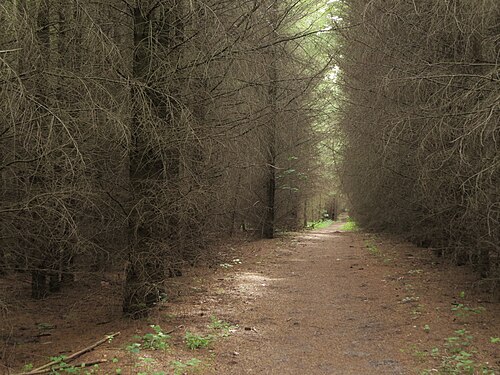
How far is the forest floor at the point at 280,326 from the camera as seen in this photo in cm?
554

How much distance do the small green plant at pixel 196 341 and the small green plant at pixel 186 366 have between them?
1.83 feet

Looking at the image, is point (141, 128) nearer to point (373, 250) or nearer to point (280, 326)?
point (280, 326)

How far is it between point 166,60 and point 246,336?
414 cm

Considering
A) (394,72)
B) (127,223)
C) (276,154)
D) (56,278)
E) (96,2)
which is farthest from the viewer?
(276,154)

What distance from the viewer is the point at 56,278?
32.3 ft

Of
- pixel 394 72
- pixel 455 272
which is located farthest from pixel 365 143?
pixel 394 72

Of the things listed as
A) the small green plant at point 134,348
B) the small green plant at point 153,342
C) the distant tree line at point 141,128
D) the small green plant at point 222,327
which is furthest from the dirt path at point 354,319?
the distant tree line at point 141,128

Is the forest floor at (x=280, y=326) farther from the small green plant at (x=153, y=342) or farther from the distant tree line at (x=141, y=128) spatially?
the distant tree line at (x=141, y=128)

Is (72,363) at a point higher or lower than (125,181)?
lower

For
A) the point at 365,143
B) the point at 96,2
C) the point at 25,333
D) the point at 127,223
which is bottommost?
the point at 25,333

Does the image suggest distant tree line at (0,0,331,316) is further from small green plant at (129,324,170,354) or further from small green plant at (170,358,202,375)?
small green plant at (170,358,202,375)

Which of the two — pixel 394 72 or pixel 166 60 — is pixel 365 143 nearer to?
pixel 394 72

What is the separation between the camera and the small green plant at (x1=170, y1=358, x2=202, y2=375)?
17.1 ft

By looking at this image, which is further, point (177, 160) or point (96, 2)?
point (177, 160)
